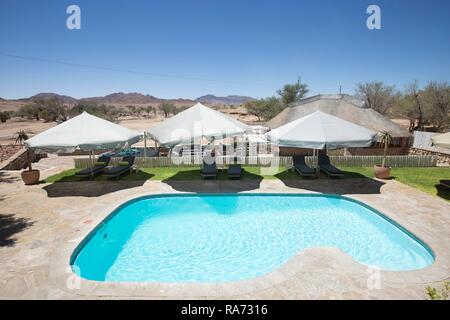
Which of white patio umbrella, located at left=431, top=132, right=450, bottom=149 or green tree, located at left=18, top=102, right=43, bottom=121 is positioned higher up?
green tree, located at left=18, top=102, right=43, bottom=121

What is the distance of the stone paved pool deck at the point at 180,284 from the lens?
17.3ft

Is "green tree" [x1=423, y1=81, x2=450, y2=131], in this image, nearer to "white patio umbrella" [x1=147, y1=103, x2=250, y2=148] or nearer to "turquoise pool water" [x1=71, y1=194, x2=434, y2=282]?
"turquoise pool water" [x1=71, y1=194, x2=434, y2=282]

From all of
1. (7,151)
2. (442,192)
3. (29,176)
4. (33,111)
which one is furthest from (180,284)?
(33,111)

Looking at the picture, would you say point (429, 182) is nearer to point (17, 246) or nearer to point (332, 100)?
point (332, 100)

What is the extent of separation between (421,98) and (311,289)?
43.6 metres

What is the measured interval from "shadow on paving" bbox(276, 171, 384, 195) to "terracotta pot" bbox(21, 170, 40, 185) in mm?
12041

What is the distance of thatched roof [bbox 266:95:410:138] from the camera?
2164cm

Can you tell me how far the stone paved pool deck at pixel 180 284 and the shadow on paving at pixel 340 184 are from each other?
9cm

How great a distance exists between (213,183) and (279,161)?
193 inches

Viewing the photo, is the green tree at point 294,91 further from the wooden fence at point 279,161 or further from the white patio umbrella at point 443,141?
the white patio umbrella at point 443,141

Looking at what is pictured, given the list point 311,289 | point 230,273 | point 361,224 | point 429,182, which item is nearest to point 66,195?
point 230,273

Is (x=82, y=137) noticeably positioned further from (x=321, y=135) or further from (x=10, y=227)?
(x=321, y=135)

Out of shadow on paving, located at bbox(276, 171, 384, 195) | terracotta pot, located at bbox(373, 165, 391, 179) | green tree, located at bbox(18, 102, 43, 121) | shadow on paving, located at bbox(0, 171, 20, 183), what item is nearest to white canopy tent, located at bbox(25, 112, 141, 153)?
shadow on paving, located at bbox(0, 171, 20, 183)

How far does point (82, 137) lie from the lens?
1171 cm
